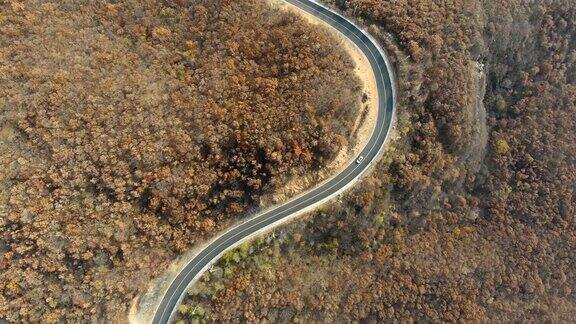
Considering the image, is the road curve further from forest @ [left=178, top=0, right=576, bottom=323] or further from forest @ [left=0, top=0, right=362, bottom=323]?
forest @ [left=0, top=0, right=362, bottom=323]

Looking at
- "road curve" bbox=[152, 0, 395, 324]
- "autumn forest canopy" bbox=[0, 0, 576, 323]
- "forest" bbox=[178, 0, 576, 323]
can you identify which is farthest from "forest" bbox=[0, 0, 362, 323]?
"forest" bbox=[178, 0, 576, 323]

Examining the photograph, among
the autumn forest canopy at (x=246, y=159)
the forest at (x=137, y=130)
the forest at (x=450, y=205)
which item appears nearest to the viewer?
the forest at (x=137, y=130)

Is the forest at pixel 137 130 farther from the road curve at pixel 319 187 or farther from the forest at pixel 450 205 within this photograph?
the forest at pixel 450 205

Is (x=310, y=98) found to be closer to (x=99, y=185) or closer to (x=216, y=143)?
(x=216, y=143)

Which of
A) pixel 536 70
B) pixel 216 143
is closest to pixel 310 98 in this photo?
pixel 216 143

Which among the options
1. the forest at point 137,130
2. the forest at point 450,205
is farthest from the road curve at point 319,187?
the forest at point 137,130

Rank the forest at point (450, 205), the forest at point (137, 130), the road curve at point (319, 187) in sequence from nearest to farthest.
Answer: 1. the forest at point (137, 130)
2. the road curve at point (319, 187)
3. the forest at point (450, 205)
